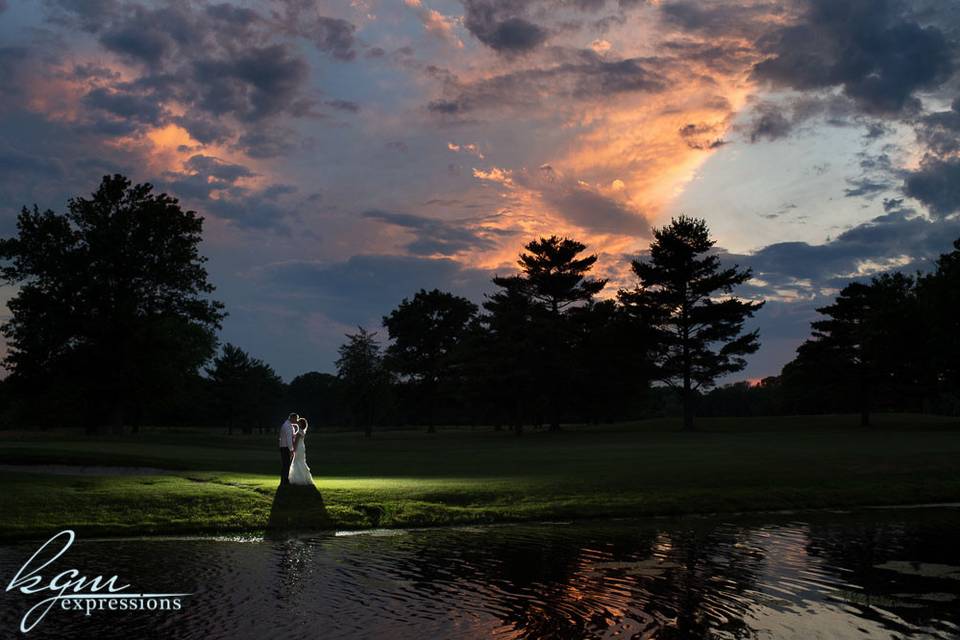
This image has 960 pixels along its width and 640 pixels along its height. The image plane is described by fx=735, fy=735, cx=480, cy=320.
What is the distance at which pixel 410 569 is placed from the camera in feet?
46.0

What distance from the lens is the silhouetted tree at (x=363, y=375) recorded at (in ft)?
295

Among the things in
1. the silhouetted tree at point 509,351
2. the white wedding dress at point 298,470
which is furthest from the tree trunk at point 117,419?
the white wedding dress at point 298,470

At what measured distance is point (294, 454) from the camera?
23.7 metres

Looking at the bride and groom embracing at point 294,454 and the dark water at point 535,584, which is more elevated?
the bride and groom embracing at point 294,454

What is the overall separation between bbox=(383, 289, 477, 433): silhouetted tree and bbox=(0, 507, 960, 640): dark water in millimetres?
88453

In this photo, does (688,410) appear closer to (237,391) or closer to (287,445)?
(287,445)

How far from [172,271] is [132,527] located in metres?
44.8

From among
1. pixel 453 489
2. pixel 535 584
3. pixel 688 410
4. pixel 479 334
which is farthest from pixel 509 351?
pixel 535 584

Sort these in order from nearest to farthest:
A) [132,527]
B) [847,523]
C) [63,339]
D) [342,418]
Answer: [132,527] < [847,523] < [63,339] < [342,418]

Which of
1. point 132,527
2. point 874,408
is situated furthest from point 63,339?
point 874,408

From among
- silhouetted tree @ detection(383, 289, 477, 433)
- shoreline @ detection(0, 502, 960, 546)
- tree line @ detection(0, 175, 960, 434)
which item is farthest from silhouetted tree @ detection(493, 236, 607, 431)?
shoreline @ detection(0, 502, 960, 546)

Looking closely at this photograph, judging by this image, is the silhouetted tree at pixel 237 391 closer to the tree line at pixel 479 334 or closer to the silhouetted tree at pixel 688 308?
the tree line at pixel 479 334

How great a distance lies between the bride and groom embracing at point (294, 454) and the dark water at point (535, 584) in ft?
20.8

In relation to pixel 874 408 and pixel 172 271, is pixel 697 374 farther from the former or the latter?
pixel 874 408
